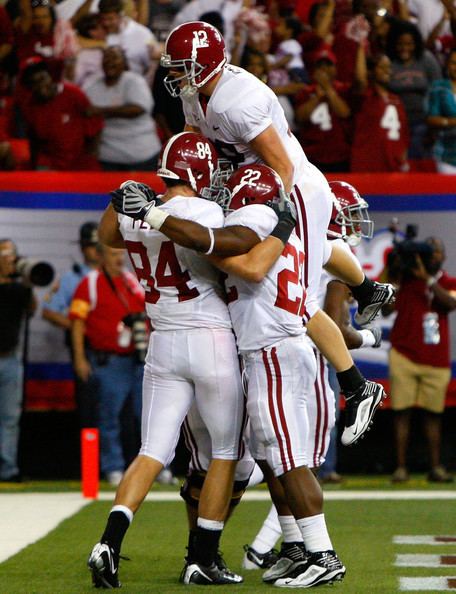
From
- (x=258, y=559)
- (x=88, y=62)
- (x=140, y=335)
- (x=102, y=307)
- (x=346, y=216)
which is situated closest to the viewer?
(x=258, y=559)

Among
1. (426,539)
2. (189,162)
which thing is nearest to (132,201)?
(189,162)

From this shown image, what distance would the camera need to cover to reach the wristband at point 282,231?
4.93 metres

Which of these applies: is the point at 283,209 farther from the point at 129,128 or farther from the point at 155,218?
the point at 129,128

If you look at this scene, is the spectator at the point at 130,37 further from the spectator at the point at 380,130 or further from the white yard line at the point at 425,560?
the white yard line at the point at 425,560

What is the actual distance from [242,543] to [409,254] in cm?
394

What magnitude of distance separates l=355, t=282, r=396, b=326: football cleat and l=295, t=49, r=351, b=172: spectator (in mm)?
4631

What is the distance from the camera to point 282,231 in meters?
4.95

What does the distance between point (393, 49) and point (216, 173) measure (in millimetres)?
6235

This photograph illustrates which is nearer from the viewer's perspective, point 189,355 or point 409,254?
point 189,355

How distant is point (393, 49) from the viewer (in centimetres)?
1099

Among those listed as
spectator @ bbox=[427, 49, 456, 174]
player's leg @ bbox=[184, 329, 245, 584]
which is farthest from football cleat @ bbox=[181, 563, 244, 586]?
spectator @ bbox=[427, 49, 456, 174]

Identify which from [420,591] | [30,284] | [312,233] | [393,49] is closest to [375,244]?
[393,49]

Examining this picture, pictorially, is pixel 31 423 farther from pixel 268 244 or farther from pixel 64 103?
pixel 268 244

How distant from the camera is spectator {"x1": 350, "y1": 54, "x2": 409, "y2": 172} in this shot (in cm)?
1042
